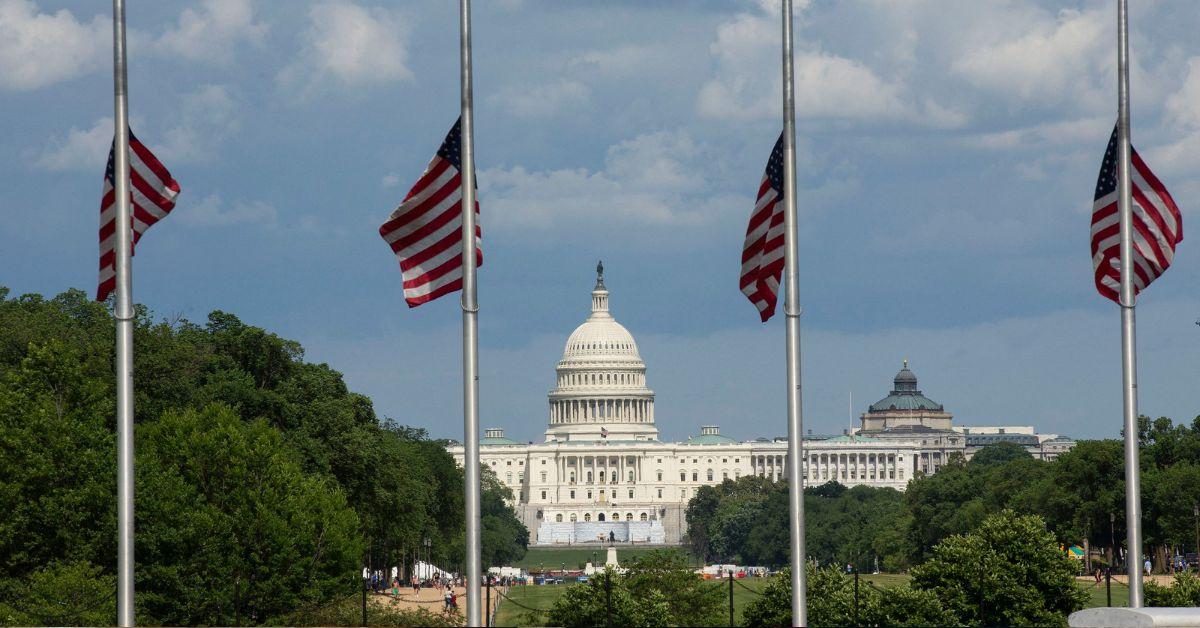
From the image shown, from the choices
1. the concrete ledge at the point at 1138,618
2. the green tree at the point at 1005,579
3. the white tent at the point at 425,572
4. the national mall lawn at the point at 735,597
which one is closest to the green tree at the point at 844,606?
the national mall lawn at the point at 735,597

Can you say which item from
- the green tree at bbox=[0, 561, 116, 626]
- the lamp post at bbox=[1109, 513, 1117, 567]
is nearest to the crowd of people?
the lamp post at bbox=[1109, 513, 1117, 567]

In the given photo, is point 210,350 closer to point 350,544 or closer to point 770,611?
point 350,544

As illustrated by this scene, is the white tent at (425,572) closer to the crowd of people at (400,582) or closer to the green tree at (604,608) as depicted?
the crowd of people at (400,582)

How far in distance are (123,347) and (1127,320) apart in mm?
15123

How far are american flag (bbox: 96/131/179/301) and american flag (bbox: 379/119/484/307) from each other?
3.38 metres

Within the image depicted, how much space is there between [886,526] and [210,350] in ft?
216

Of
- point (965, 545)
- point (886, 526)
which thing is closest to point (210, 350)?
point (965, 545)

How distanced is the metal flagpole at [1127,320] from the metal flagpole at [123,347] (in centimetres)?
1462

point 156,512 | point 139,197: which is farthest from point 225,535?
point 139,197

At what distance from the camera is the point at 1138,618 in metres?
26.8

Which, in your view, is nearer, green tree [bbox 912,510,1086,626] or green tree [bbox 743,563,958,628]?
green tree [bbox 743,563,958,628]

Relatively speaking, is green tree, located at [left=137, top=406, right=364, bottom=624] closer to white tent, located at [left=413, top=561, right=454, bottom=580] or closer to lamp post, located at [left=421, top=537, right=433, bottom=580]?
lamp post, located at [left=421, top=537, right=433, bottom=580]

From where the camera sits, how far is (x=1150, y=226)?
105 ft

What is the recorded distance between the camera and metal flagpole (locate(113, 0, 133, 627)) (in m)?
29.5
